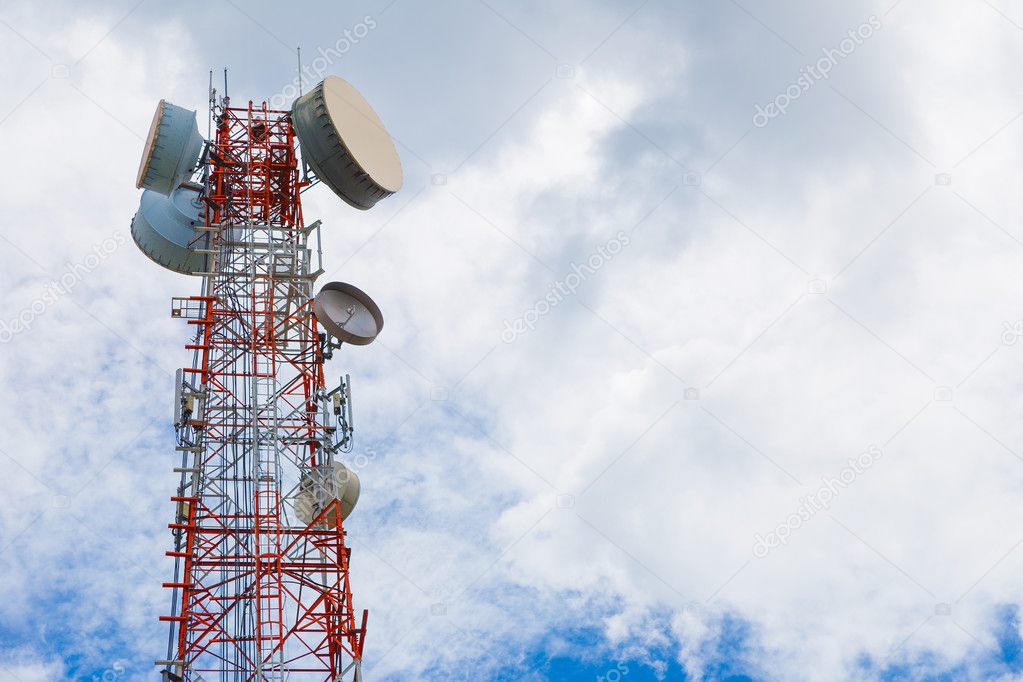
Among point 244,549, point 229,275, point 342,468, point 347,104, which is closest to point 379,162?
point 347,104

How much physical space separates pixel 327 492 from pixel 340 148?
1190 centimetres

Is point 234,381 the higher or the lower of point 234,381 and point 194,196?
the lower

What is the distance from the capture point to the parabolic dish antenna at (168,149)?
164 ft

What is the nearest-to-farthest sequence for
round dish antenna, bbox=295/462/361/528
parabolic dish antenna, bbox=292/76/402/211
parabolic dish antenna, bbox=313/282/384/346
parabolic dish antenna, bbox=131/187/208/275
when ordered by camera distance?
round dish antenna, bbox=295/462/361/528
parabolic dish antenna, bbox=313/282/384/346
parabolic dish antenna, bbox=292/76/402/211
parabolic dish antenna, bbox=131/187/208/275

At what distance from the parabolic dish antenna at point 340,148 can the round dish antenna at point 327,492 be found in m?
9.65

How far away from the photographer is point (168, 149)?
164ft

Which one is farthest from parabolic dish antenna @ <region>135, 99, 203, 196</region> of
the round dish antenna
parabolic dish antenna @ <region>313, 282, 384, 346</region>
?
the round dish antenna

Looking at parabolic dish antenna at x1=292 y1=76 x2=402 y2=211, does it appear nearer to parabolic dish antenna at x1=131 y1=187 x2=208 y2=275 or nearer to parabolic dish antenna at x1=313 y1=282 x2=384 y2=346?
parabolic dish antenna at x1=313 y1=282 x2=384 y2=346

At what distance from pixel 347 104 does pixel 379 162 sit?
238 centimetres

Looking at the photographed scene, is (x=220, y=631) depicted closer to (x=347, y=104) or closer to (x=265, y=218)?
(x=265, y=218)

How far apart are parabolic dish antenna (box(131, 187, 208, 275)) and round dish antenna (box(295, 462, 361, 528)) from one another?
10.0m

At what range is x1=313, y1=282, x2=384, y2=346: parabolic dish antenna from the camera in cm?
4841

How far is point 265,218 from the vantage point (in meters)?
51.7

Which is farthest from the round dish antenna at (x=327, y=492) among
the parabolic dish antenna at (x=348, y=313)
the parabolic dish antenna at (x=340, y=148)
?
Answer: the parabolic dish antenna at (x=340, y=148)
